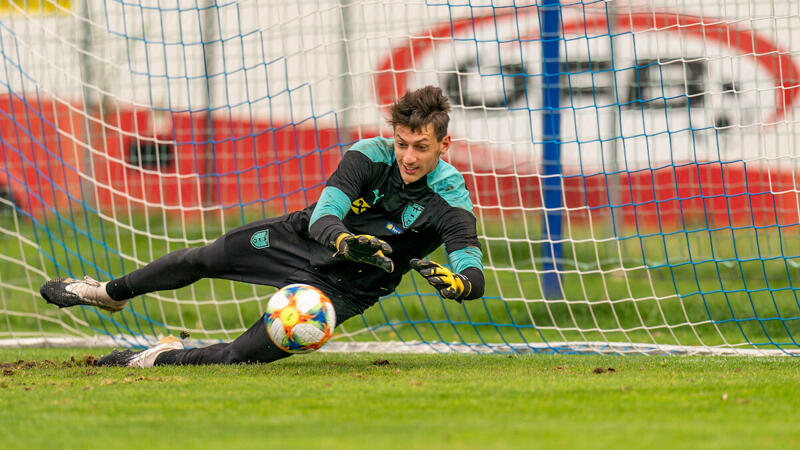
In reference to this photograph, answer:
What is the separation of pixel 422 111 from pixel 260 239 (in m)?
1.20

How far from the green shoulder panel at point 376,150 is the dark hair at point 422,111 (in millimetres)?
225

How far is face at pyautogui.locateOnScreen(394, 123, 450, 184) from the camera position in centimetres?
485

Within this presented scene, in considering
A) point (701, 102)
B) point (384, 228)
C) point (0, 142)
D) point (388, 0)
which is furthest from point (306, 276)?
point (701, 102)

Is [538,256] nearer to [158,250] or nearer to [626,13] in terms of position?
[626,13]

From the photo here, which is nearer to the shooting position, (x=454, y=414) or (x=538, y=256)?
(x=454, y=414)

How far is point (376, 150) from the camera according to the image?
511cm

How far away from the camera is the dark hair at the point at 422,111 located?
190 inches

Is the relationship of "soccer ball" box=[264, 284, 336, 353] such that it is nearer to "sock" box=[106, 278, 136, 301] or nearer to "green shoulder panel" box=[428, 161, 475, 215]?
"green shoulder panel" box=[428, 161, 475, 215]

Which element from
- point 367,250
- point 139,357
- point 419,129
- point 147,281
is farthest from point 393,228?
point 139,357

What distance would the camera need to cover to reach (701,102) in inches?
303

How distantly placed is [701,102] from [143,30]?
4396 millimetres

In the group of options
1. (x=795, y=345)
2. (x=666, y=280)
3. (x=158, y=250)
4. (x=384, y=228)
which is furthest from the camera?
(x=158, y=250)

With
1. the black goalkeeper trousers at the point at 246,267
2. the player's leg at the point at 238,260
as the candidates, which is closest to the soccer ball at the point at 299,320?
the black goalkeeper trousers at the point at 246,267

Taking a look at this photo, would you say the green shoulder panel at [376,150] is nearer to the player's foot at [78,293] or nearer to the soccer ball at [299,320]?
the soccer ball at [299,320]
